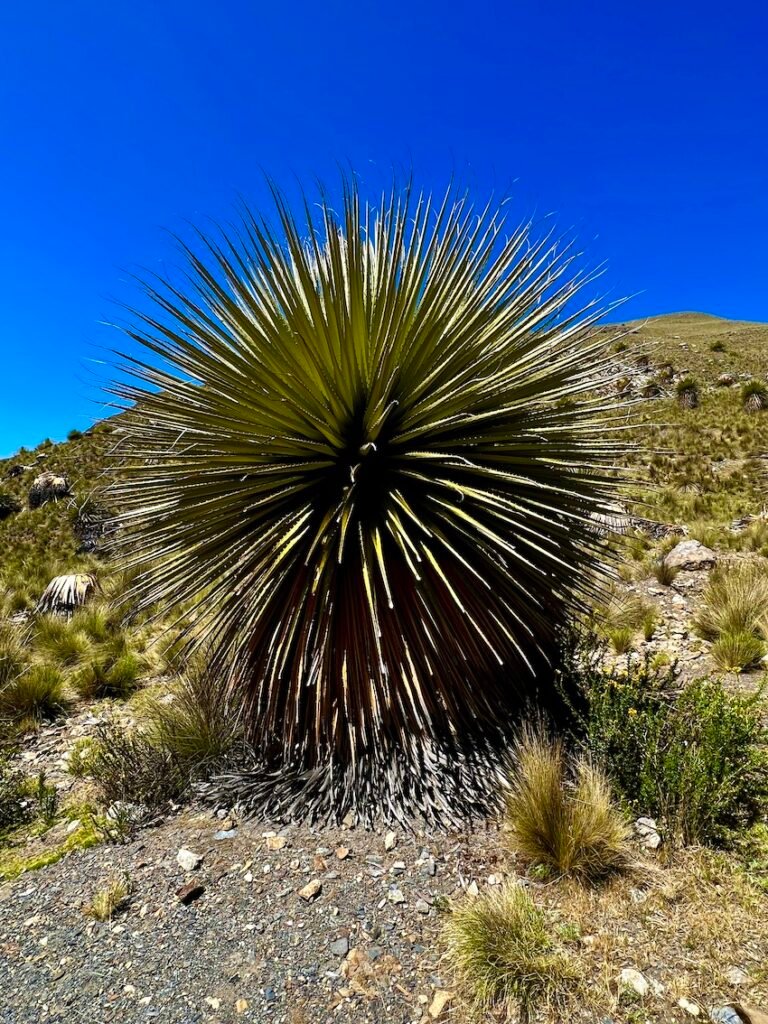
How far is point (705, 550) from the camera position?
9211 millimetres

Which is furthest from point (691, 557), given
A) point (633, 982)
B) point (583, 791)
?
point (633, 982)

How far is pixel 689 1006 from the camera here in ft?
7.50

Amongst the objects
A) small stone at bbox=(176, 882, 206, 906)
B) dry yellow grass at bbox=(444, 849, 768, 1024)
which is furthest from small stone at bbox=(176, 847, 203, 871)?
dry yellow grass at bbox=(444, 849, 768, 1024)

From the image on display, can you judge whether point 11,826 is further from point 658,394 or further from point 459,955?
point 658,394

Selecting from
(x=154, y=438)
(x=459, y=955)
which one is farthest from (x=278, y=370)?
(x=459, y=955)

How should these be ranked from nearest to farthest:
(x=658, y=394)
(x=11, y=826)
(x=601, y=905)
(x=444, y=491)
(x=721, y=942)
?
(x=721, y=942) → (x=601, y=905) → (x=444, y=491) → (x=11, y=826) → (x=658, y=394)

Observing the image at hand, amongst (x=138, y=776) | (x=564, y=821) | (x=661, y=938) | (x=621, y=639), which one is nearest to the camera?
(x=661, y=938)

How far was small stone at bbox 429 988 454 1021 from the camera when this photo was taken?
2451 millimetres

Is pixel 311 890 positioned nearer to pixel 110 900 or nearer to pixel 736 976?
pixel 110 900

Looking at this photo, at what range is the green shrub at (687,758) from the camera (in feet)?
10.2

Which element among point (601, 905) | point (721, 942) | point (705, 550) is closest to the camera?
point (721, 942)

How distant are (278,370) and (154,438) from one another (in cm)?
117

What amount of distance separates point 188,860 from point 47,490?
21.0 m

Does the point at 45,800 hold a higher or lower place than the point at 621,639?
lower
